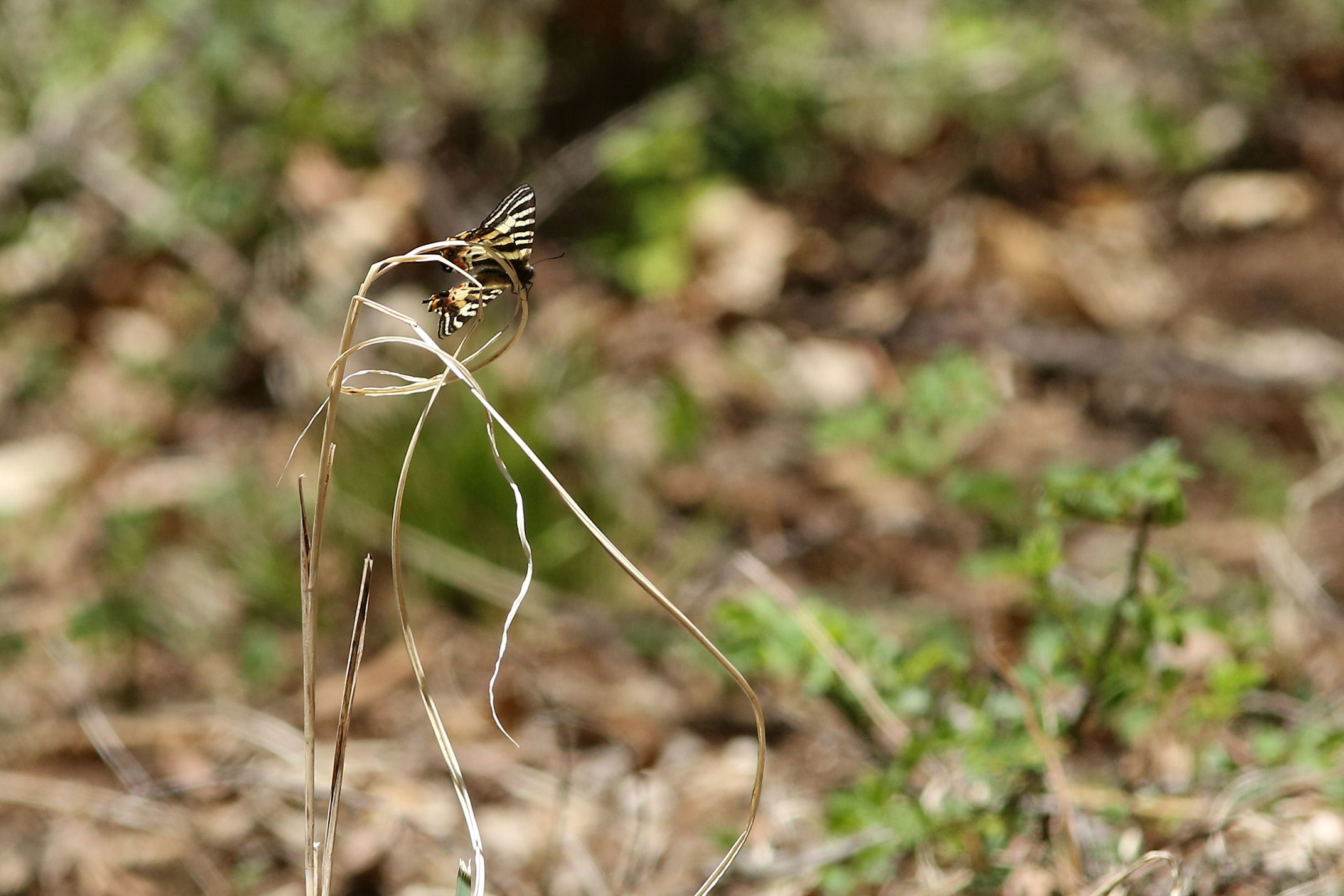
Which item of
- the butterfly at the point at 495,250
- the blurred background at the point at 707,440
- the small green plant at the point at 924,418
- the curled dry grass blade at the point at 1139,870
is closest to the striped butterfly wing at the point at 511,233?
the butterfly at the point at 495,250

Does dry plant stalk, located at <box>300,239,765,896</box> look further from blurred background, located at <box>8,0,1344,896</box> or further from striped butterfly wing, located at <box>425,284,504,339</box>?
blurred background, located at <box>8,0,1344,896</box>

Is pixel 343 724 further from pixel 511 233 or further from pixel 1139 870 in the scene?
pixel 1139 870

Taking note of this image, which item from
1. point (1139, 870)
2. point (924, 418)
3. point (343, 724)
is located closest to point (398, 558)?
point (343, 724)

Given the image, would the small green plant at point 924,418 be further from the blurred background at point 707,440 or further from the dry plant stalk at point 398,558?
the dry plant stalk at point 398,558

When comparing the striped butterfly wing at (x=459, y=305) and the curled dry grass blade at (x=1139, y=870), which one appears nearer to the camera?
the striped butterfly wing at (x=459, y=305)

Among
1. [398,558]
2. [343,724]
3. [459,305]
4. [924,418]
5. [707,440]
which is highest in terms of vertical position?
[459,305]

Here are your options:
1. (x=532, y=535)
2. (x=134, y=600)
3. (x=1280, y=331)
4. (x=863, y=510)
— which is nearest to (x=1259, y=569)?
(x=863, y=510)
